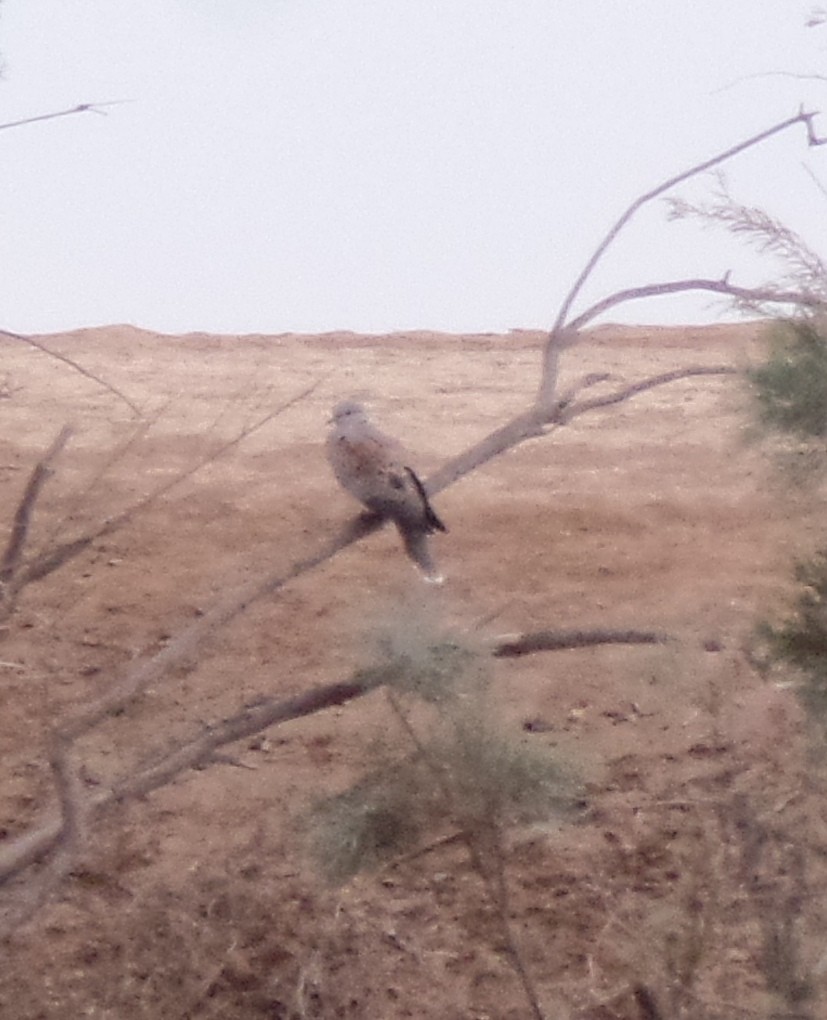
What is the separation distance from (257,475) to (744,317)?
8.57 ft

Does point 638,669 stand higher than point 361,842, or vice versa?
point 638,669

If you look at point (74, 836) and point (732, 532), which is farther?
point (732, 532)

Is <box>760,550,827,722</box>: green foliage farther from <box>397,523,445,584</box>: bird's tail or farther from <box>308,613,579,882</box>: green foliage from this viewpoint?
<box>397,523,445,584</box>: bird's tail

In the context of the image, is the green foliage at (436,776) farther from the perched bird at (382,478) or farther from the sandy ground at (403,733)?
the perched bird at (382,478)

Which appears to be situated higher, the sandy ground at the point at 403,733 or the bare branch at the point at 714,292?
the bare branch at the point at 714,292

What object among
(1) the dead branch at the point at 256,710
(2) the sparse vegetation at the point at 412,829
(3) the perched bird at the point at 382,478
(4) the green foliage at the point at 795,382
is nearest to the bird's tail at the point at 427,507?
(3) the perched bird at the point at 382,478

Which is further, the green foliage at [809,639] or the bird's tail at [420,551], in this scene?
the bird's tail at [420,551]

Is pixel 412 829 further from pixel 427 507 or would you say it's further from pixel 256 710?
pixel 427 507

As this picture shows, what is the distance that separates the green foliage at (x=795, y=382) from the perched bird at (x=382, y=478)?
0.86 m

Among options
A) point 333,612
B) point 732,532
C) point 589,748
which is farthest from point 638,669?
point 732,532

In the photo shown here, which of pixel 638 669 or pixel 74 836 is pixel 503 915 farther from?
pixel 74 836

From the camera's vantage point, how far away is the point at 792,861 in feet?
9.70

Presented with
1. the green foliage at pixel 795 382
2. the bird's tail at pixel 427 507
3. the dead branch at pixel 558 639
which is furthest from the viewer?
the bird's tail at pixel 427 507

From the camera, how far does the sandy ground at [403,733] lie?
3062 millimetres
